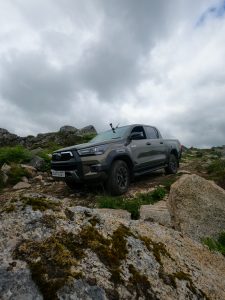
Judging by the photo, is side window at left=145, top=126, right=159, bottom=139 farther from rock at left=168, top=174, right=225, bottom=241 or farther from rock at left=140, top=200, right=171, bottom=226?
rock at left=140, top=200, right=171, bottom=226

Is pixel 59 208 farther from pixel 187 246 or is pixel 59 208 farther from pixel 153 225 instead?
pixel 187 246

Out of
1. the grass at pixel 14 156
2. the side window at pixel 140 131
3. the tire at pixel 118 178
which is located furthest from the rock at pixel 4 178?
the side window at pixel 140 131

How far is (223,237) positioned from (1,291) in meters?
4.84

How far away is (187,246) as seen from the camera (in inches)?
148

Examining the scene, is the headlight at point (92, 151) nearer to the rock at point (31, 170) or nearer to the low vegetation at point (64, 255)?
the rock at point (31, 170)

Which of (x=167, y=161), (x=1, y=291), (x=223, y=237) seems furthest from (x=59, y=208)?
(x=167, y=161)

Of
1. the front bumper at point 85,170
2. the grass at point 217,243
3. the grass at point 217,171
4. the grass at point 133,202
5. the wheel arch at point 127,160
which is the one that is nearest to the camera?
the grass at point 217,243

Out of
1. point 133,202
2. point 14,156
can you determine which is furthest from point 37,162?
point 133,202

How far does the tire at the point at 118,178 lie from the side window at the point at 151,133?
2.35 meters

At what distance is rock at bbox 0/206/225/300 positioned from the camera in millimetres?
2316

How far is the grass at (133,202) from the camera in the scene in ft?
19.7

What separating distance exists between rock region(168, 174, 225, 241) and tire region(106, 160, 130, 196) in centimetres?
140

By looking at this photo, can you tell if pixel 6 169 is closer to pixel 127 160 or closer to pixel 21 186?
pixel 21 186

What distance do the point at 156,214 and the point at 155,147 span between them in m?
4.84
